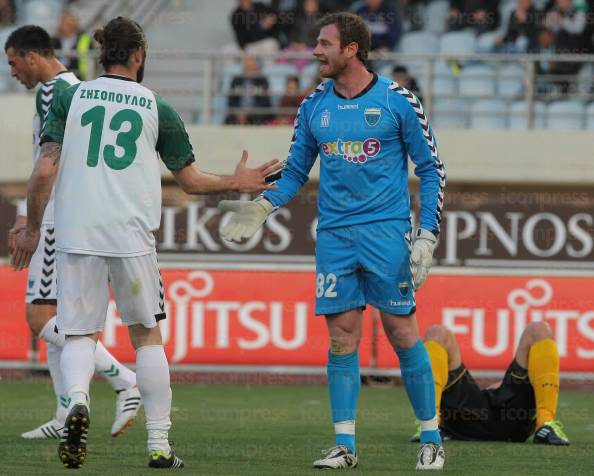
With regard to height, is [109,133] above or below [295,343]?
above

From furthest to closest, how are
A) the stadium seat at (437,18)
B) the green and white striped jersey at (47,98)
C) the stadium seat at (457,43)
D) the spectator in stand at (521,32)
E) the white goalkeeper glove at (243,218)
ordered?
the stadium seat at (437,18) → the stadium seat at (457,43) → the spectator in stand at (521,32) → the green and white striped jersey at (47,98) → the white goalkeeper glove at (243,218)

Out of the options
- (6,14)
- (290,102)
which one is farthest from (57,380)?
(6,14)

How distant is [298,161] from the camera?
A: 7.08 meters

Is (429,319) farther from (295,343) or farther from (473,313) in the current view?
(295,343)

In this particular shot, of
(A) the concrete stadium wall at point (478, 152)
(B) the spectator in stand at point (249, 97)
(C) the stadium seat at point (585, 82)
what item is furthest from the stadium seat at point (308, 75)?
(C) the stadium seat at point (585, 82)

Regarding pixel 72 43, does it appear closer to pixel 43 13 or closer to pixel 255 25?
pixel 255 25

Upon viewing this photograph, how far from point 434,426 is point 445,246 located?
24.2ft

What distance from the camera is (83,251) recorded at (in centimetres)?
633

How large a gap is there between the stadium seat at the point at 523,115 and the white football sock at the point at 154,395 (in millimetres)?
9852

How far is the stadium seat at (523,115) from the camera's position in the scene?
15898mm

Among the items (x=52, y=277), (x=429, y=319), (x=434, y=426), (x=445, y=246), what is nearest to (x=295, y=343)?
(x=429, y=319)

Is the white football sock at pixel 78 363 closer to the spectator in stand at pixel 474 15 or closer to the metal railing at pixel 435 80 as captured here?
the metal railing at pixel 435 80

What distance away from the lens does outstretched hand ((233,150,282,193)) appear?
259 inches

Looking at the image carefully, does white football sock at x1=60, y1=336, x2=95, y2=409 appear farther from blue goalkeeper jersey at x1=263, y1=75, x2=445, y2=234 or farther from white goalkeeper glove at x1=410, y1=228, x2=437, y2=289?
white goalkeeper glove at x1=410, y1=228, x2=437, y2=289
